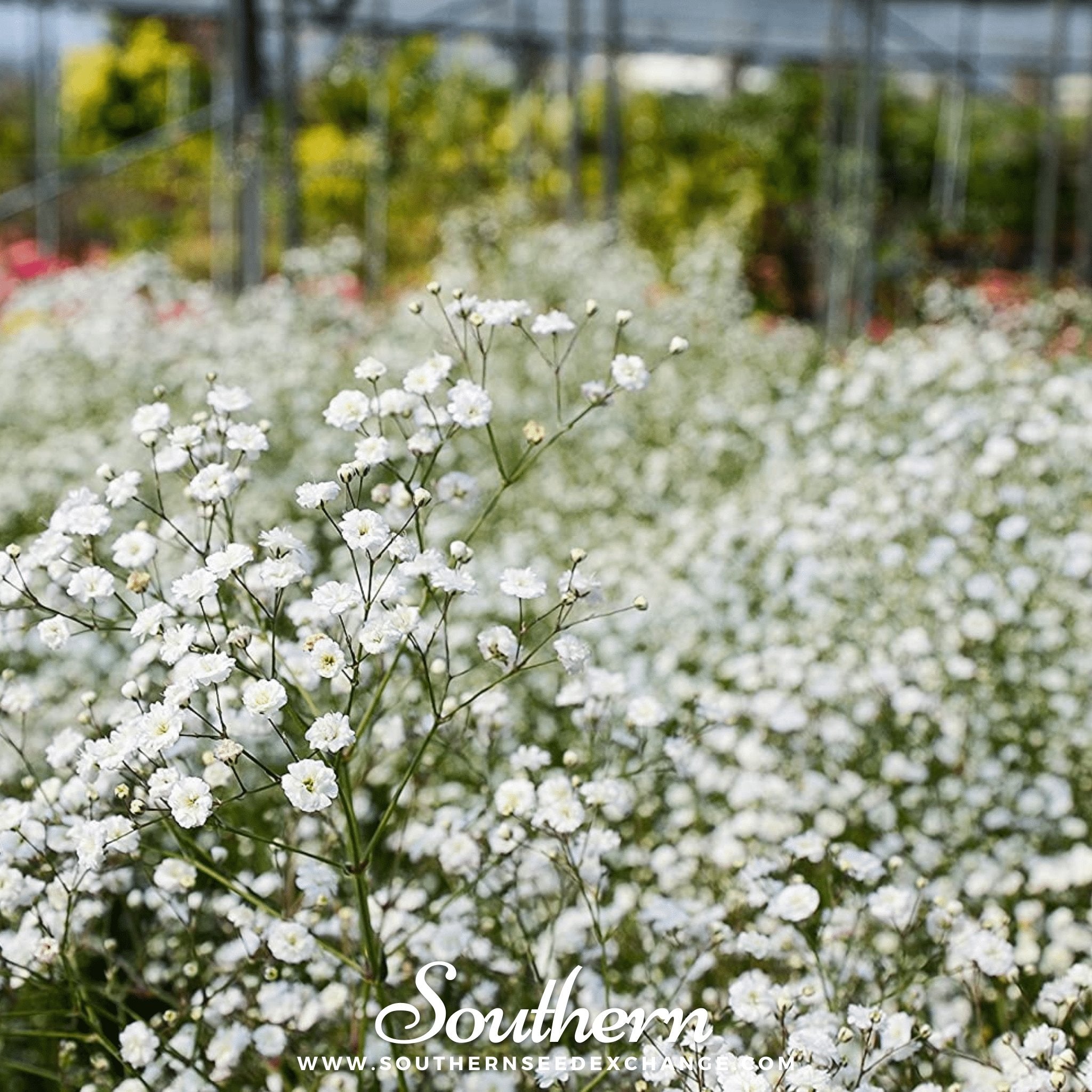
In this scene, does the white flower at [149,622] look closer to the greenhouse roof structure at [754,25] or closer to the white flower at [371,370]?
the white flower at [371,370]

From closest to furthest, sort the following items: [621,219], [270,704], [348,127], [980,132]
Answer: [270,704]
[621,219]
[348,127]
[980,132]

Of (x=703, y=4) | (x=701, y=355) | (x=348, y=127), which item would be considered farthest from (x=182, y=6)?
(x=701, y=355)

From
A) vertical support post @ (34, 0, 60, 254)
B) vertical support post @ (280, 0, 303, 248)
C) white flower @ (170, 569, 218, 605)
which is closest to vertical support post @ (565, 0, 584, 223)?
vertical support post @ (280, 0, 303, 248)

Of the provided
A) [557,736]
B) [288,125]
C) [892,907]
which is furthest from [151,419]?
[288,125]

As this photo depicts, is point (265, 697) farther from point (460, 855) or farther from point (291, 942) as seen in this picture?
point (460, 855)

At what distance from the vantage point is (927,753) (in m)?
2.63

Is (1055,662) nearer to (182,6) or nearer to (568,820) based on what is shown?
(568,820)

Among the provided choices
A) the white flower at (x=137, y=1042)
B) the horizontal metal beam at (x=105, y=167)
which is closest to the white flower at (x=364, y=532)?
the white flower at (x=137, y=1042)

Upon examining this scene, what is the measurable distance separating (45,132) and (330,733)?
31.7 feet

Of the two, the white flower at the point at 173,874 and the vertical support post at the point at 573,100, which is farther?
the vertical support post at the point at 573,100

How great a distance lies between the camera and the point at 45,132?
32.7 feet

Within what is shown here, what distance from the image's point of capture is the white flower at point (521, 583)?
1454 mm

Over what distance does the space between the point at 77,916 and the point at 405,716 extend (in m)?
0.49

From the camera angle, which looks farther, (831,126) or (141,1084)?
(831,126)
